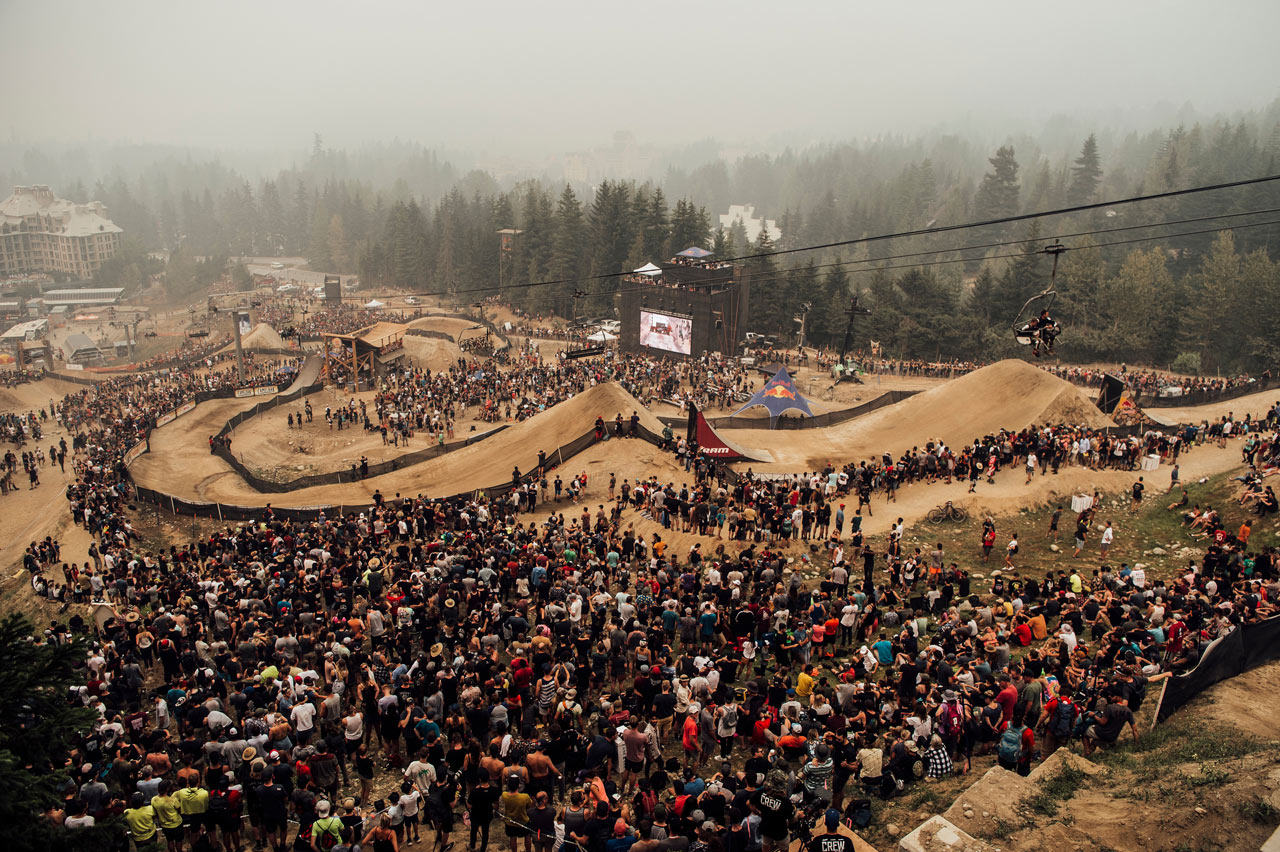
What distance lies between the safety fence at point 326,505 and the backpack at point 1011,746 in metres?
20.1

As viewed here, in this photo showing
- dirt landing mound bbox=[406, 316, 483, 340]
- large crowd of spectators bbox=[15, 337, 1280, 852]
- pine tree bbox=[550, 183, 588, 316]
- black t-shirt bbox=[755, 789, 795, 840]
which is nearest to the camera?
black t-shirt bbox=[755, 789, 795, 840]

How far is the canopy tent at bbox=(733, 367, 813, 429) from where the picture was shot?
37.6 metres

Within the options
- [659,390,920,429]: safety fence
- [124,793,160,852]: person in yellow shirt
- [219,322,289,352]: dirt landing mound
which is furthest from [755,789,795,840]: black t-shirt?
[219,322,289,352]: dirt landing mound

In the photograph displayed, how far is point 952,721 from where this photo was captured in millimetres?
11555

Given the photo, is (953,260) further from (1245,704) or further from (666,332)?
(1245,704)

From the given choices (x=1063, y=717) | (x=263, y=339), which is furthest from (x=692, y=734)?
(x=263, y=339)

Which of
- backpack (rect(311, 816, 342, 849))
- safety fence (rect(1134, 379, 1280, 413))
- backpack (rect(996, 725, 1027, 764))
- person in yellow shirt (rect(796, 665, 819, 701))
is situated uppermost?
backpack (rect(311, 816, 342, 849))

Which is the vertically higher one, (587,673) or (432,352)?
(587,673)

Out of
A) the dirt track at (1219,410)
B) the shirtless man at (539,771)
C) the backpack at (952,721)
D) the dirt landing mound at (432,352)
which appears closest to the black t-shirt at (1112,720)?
the backpack at (952,721)

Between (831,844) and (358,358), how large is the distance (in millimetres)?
54307

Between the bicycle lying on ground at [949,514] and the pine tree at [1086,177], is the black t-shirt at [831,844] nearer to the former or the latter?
the bicycle lying on ground at [949,514]

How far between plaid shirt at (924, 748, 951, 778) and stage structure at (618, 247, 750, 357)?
4670 cm

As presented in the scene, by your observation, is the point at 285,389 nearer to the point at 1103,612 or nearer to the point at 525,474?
the point at 525,474

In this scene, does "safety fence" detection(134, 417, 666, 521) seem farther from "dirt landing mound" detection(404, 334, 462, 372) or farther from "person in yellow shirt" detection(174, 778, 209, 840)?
"dirt landing mound" detection(404, 334, 462, 372)
